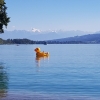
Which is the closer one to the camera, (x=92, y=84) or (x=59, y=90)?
(x=59, y=90)

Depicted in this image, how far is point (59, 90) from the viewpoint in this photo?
2409 cm

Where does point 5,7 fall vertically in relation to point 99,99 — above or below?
above

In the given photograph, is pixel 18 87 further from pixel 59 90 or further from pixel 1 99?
pixel 1 99

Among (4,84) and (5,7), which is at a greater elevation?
(5,7)

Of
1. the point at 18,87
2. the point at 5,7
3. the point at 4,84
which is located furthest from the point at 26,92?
the point at 5,7

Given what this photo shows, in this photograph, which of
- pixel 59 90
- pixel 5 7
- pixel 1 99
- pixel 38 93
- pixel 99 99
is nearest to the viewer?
pixel 1 99

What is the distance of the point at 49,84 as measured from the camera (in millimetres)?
27469

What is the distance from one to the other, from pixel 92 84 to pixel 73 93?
18.1 ft

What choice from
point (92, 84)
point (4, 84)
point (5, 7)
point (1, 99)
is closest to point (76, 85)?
point (92, 84)

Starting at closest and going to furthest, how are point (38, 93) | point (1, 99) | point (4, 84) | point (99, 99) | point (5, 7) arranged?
1. point (1, 99)
2. point (99, 99)
3. point (38, 93)
4. point (4, 84)
5. point (5, 7)

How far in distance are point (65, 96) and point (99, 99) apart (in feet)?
7.00

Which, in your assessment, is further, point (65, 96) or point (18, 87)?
point (18, 87)

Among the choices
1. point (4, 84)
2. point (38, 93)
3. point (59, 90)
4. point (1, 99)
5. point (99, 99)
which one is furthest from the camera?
point (4, 84)

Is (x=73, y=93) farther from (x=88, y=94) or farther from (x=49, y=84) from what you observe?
(x=49, y=84)
